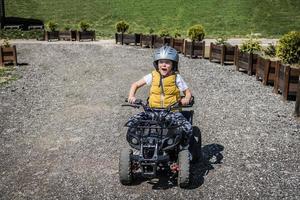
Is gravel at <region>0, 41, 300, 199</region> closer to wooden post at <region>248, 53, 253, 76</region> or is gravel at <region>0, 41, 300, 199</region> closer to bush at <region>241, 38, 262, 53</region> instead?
wooden post at <region>248, 53, 253, 76</region>

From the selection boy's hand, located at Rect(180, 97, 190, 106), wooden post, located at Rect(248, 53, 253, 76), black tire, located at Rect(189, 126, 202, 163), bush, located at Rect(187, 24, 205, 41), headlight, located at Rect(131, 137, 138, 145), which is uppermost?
bush, located at Rect(187, 24, 205, 41)

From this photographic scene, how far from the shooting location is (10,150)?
32.4 feet

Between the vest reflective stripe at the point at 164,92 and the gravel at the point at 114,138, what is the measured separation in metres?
1.44

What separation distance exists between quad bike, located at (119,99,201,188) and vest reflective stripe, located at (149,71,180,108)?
30 cm

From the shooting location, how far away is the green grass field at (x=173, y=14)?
1801 inches

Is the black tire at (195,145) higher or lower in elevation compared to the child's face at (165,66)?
lower

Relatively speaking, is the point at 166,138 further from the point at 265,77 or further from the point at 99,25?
the point at 99,25

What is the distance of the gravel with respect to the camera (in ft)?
25.3

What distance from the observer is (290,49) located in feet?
60.9

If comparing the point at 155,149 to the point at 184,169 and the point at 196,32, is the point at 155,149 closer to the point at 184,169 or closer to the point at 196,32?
the point at 184,169

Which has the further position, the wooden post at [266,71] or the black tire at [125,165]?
the wooden post at [266,71]

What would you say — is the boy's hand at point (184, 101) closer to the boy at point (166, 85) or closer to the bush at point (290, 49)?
the boy at point (166, 85)

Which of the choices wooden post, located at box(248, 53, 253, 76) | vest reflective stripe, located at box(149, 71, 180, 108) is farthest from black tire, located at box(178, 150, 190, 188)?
wooden post, located at box(248, 53, 253, 76)

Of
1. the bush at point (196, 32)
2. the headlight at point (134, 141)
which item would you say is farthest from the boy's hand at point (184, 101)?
the bush at point (196, 32)
